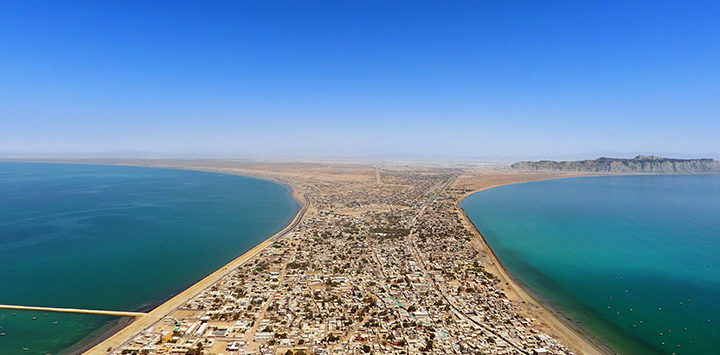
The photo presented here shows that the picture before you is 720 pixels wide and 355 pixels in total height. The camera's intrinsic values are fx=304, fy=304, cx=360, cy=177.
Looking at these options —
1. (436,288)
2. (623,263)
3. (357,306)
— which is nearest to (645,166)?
(623,263)

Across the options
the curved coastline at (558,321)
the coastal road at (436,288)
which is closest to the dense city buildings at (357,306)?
the coastal road at (436,288)

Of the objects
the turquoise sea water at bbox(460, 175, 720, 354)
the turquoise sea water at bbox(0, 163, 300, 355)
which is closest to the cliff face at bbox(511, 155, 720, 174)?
the turquoise sea water at bbox(460, 175, 720, 354)

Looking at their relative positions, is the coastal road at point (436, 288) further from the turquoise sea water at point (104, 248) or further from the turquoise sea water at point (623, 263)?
the turquoise sea water at point (104, 248)

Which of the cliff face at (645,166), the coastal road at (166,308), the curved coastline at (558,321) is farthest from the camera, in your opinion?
the cliff face at (645,166)

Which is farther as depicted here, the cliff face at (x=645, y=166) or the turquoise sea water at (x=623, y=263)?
the cliff face at (x=645, y=166)

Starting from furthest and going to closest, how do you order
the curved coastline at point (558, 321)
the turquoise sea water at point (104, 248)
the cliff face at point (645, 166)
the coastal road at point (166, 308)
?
1. the cliff face at point (645, 166)
2. the turquoise sea water at point (104, 248)
3. the curved coastline at point (558, 321)
4. the coastal road at point (166, 308)

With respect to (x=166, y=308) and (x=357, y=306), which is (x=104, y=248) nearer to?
(x=166, y=308)

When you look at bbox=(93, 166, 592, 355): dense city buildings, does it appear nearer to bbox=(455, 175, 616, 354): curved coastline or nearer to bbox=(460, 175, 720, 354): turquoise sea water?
bbox=(455, 175, 616, 354): curved coastline
